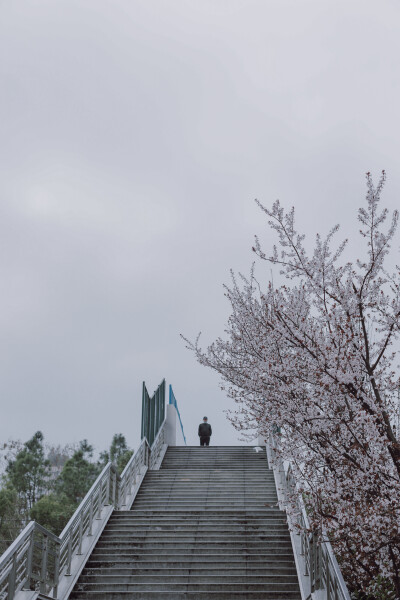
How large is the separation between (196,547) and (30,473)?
73.7 ft

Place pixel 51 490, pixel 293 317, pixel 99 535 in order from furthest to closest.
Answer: pixel 51 490, pixel 99 535, pixel 293 317

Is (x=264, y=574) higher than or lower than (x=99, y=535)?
lower

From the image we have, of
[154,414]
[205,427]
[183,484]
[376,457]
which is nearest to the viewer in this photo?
[376,457]

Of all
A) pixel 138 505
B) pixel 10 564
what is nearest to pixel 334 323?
pixel 10 564

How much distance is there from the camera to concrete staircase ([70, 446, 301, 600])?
8680 millimetres

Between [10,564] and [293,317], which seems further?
[293,317]

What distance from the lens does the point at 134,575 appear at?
29.9 feet

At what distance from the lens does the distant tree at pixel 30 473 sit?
30156 mm

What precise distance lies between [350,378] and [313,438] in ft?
4.65

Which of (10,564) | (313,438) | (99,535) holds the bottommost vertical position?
(10,564)

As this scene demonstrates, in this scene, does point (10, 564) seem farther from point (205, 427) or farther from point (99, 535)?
point (205, 427)

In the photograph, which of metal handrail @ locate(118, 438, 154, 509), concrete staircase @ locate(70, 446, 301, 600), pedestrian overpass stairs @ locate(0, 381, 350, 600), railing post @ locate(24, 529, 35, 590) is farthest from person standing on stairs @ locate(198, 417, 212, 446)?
railing post @ locate(24, 529, 35, 590)

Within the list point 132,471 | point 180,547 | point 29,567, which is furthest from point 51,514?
point 29,567

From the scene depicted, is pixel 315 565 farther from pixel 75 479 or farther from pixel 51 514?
pixel 75 479
